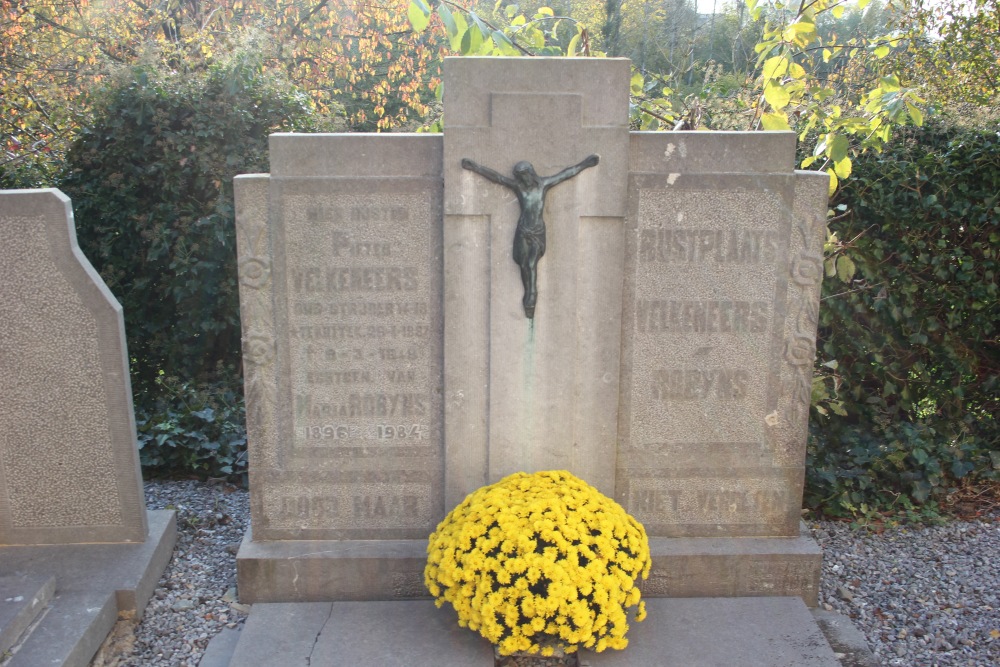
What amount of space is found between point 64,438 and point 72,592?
0.70 m

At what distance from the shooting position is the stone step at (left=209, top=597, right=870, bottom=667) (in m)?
→ 3.08

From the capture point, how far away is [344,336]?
346 centimetres

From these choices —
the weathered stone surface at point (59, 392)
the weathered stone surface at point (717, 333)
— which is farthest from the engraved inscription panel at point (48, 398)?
the weathered stone surface at point (717, 333)

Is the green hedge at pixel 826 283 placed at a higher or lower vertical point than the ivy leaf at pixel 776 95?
lower

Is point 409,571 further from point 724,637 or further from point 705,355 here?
point 705,355

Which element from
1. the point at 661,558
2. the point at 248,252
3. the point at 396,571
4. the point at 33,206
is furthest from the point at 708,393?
the point at 33,206

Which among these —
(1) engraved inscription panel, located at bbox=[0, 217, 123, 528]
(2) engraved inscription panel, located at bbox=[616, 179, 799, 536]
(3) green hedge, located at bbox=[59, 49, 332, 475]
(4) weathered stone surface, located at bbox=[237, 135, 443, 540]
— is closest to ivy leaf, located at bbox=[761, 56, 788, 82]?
(2) engraved inscription panel, located at bbox=[616, 179, 799, 536]

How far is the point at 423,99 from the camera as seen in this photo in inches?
605

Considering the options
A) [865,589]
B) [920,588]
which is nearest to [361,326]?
[865,589]

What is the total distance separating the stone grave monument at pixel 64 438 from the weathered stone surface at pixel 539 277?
1479 millimetres

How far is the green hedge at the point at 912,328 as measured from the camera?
4.75 meters

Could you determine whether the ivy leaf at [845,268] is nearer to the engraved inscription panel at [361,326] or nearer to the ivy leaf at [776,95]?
the ivy leaf at [776,95]

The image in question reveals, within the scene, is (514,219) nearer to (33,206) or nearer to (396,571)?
(396,571)

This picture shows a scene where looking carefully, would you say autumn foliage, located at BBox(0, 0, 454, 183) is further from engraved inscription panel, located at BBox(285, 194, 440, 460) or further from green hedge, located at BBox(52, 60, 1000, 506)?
engraved inscription panel, located at BBox(285, 194, 440, 460)
